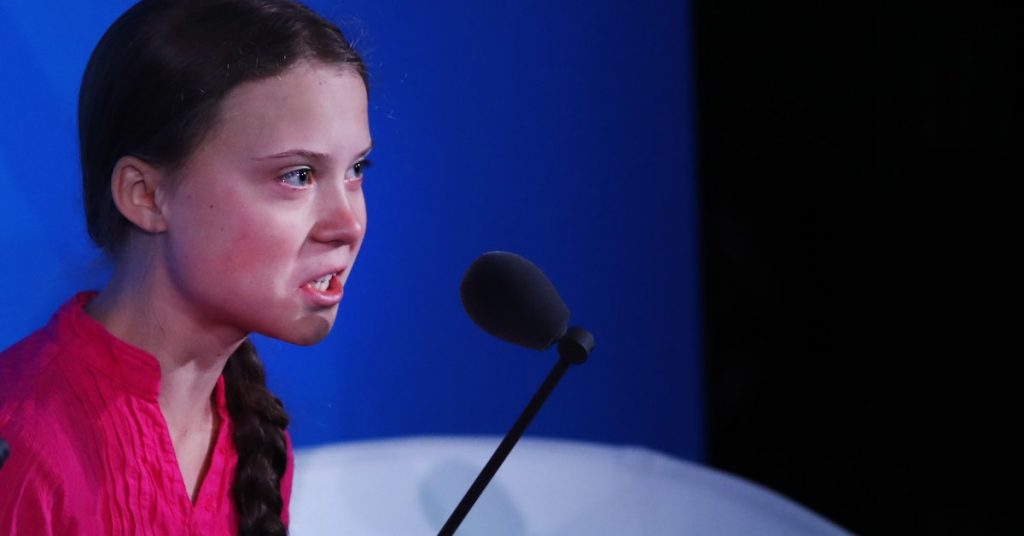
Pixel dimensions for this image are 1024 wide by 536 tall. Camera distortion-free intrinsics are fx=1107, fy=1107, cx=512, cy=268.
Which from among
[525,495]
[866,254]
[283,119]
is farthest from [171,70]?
[866,254]

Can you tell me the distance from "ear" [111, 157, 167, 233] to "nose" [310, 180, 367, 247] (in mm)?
107

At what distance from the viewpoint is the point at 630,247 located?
5.06 ft

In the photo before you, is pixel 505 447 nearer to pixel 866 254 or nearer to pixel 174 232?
pixel 174 232

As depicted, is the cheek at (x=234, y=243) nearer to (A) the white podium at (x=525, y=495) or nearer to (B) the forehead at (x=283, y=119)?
(B) the forehead at (x=283, y=119)

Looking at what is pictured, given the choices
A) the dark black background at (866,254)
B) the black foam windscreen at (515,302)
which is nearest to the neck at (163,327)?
the black foam windscreen at (515,302)

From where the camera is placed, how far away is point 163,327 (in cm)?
78

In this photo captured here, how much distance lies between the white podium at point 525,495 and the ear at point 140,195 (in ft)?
1.33

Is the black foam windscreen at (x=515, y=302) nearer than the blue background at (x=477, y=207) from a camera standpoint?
Yes

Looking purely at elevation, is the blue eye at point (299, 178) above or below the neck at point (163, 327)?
above

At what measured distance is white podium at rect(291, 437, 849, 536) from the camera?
3.50ft

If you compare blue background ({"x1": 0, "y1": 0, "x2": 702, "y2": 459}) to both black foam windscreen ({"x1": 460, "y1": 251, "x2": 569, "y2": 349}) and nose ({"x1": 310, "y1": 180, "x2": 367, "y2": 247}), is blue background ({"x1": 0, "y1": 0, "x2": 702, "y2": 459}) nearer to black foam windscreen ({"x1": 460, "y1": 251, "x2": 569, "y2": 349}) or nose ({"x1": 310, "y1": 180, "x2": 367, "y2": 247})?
nose ({"x1": 310, "y1": 180, "x2": 367, "y2": 247})

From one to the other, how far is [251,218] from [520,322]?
23cm

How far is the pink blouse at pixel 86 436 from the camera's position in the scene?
2.37ft

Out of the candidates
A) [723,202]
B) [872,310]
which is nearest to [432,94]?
[723,202]
